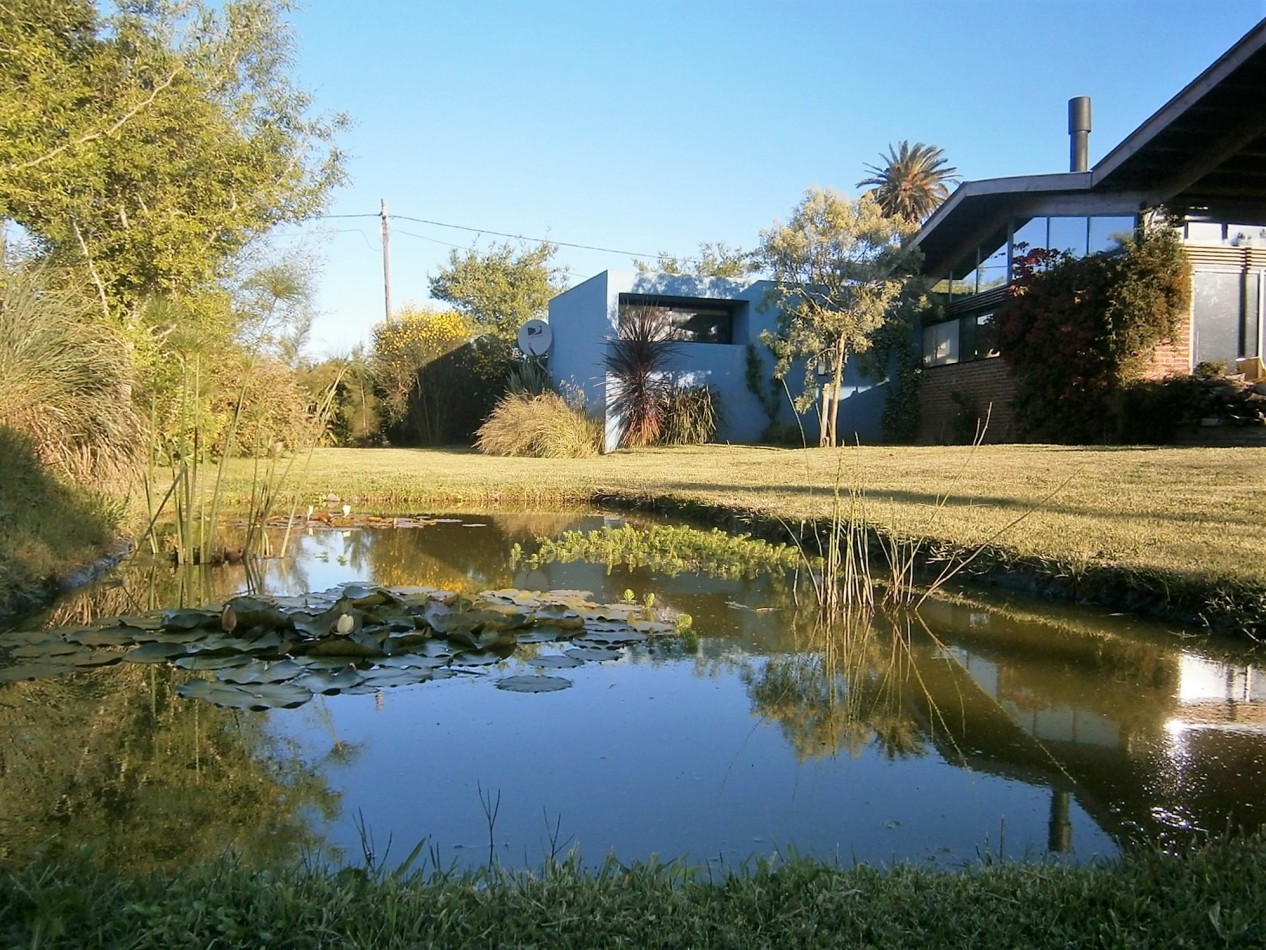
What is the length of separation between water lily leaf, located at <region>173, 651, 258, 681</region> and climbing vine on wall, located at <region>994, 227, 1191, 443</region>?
1287cm

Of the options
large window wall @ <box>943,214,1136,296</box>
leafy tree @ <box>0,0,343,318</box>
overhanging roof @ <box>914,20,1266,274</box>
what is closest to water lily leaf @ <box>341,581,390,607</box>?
leafy tree @ <box>0,0,343,318</box>

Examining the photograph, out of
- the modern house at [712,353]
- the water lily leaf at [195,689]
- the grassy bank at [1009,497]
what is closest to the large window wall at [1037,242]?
the modern house at [712,353]

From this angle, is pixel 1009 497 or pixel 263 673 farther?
pixel 1009 497

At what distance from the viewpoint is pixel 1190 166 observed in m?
13.6

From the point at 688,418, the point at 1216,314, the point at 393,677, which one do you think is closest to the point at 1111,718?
the point at 393,677

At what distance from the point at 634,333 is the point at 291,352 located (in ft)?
23.4

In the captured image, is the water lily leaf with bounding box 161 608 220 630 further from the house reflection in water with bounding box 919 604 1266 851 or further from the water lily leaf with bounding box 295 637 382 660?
the house reflection in water with bounding box 919 604 1266 851

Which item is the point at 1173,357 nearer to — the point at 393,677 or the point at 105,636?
the point at 393,677

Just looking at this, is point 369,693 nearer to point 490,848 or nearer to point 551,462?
point 490,848

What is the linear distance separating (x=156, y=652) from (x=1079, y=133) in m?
18.1

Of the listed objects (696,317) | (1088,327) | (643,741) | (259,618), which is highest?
(696,317)

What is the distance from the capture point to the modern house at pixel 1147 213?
12148 millimetres

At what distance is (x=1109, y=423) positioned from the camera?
14008mm

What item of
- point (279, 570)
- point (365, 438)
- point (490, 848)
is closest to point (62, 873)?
point (490, 848)
